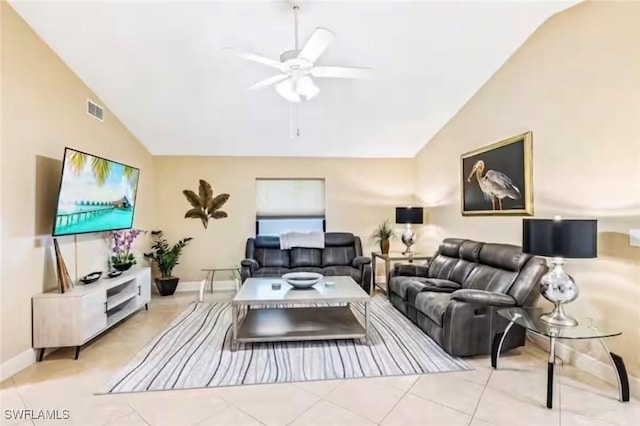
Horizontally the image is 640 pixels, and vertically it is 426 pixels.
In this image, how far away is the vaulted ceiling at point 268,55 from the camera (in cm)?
321

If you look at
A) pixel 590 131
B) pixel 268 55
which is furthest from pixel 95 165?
pixel 590 131

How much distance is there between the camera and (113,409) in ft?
7.99

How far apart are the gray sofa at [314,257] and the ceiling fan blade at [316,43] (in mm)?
3288

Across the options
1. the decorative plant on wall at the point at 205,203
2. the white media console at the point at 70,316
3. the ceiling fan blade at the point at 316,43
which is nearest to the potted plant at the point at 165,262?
the decorative plant on wall at the point at 205,203

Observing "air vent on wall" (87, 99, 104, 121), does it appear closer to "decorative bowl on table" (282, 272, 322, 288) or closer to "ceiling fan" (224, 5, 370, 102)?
"ceiling fan" (224, 5, 370, 102)

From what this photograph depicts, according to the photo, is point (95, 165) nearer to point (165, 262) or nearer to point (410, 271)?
point (165, 262)

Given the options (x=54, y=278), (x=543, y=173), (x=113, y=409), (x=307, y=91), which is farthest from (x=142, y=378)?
(x=543, y=173)

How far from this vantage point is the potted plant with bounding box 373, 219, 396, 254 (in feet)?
20.4

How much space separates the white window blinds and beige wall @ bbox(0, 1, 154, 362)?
115 inches

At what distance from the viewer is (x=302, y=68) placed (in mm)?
2998

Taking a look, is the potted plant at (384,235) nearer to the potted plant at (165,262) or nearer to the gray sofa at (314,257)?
the gray sofa at (314,257)

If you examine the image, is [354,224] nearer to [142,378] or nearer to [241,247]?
[241,247]

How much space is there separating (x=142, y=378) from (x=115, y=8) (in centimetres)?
304

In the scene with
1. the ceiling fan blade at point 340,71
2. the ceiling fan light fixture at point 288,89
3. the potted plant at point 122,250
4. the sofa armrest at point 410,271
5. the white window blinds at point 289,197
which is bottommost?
the sofa armrest at point 410,271
